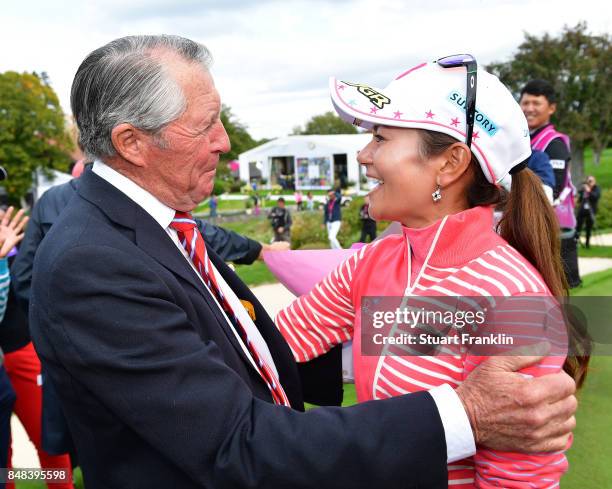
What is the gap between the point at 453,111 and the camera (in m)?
1.63

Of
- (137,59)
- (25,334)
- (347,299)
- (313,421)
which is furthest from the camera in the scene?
(25,334)

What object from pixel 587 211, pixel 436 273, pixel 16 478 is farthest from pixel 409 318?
pixel 587 211

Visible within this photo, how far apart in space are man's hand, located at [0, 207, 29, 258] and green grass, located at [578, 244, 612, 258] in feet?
35.2

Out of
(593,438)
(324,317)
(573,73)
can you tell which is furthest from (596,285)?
(573,73)

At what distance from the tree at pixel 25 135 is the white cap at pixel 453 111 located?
125ft

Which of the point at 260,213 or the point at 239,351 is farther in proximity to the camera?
the point at 260,213

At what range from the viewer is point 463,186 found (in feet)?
5.86

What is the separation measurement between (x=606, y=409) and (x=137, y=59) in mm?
3966

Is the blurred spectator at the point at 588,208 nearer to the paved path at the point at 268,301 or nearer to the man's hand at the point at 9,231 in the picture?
the paved path at the point at 268,301

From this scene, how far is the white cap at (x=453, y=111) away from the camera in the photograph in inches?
64.3

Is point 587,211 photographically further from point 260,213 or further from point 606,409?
point 260,213

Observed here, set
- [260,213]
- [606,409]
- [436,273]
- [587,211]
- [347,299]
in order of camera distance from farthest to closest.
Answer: [260,213] → [587,211] → [606,409] → [347,299] → [436,273]

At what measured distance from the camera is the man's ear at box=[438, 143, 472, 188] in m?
1.68

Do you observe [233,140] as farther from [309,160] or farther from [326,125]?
[326,125]
